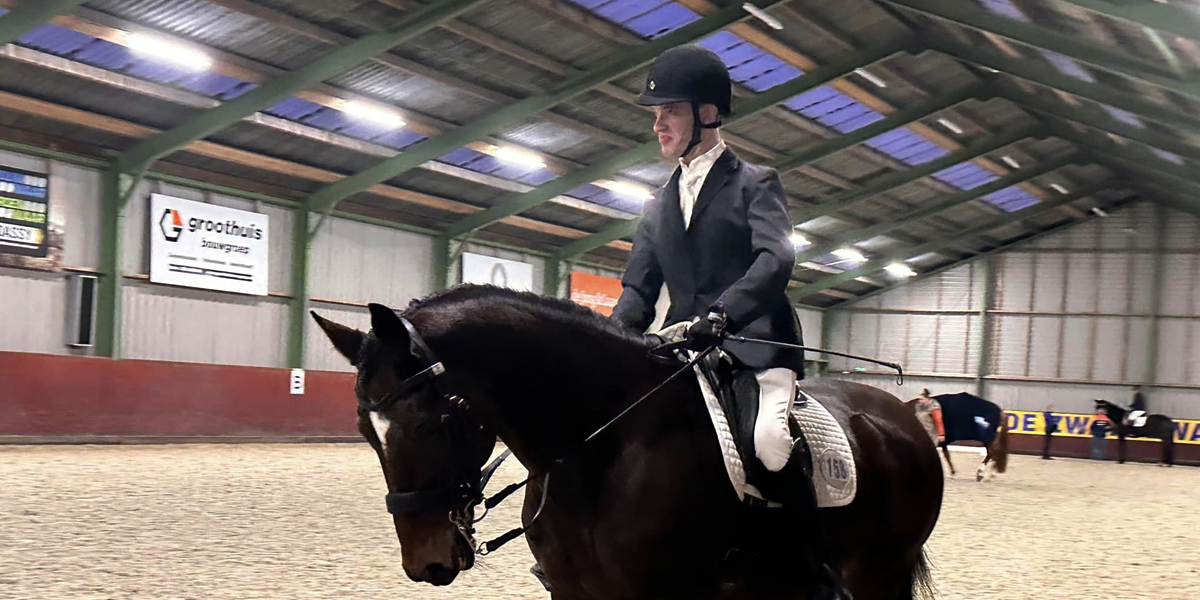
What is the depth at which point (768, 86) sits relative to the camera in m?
19.0

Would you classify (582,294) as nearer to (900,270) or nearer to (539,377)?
(900,270)

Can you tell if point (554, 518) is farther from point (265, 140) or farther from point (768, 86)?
point (768, 86)

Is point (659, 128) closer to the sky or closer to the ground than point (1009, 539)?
closer to the sky

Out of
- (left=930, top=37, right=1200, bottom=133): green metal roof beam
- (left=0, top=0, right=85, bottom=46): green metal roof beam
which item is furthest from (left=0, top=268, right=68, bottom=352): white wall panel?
(left=930, top=37, right=1200, bottom=133): green metal roof beam

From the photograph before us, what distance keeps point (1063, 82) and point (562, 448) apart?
1725cm

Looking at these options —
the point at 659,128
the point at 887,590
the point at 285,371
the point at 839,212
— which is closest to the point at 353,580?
the point at 887,590

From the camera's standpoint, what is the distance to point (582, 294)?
84.6ft

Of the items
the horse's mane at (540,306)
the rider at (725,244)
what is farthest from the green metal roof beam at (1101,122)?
the horse's mane at (540,306)

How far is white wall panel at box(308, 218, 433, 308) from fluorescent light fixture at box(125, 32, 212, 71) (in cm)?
604

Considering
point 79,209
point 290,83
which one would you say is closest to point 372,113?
point 290,83

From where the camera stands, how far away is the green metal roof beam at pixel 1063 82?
645 inches

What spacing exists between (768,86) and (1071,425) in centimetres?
1539

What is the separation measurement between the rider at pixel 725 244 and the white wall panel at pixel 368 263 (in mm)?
17285

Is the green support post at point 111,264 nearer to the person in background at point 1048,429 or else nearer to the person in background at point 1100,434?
the person in background at point 1048,429
